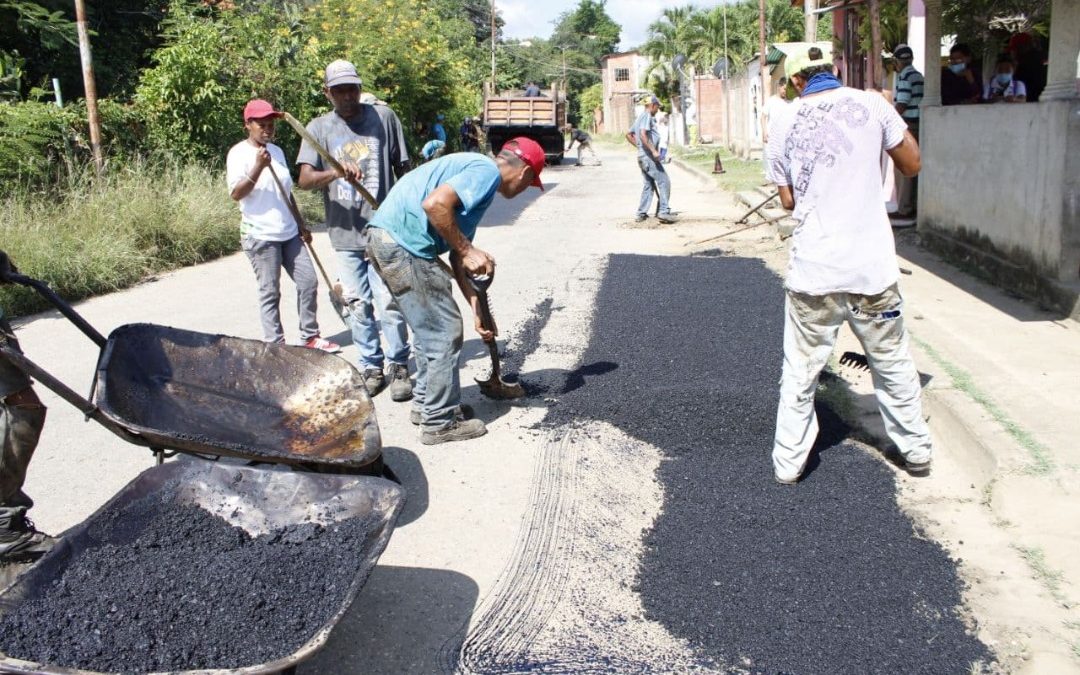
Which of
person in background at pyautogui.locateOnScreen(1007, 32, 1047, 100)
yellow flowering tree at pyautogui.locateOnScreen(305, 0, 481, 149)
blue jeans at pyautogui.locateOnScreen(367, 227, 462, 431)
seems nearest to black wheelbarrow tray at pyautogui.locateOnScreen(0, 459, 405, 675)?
blue jeans at pyautogui.locateOnScreen(367, 227, 462, 431)

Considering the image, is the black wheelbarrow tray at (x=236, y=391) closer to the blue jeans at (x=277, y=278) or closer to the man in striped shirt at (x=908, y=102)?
the blue jeans at (x=277, y=278)

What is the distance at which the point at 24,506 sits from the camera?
11.5 feet

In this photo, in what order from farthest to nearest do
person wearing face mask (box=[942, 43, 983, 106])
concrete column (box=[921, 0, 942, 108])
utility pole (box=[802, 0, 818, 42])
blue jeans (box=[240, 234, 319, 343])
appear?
utility pole (box=[802, 0, 818, 42]) → person wearing face mask (box=[942, 43, 983, 106]) → concrete column (box=[921, 0, 942, 108]) → blue jeans (box=[240, 234, 319, 343])

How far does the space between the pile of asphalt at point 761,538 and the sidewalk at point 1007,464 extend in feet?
0.54

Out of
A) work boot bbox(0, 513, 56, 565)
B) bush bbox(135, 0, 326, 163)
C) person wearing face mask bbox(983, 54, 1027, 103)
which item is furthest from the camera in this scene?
bush bbox(135, 0, 326, 163)

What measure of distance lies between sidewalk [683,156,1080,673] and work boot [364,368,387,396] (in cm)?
275

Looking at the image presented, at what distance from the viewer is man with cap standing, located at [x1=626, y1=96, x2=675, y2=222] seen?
13.2 meters

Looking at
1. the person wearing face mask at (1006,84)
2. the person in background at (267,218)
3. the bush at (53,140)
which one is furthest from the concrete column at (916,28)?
the bush at (53,140)

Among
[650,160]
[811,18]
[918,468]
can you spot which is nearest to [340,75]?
[918,468]

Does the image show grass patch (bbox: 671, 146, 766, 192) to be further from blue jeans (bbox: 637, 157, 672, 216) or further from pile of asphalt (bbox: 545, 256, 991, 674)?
pile of asphalt (bbox: 545, 256, 991, 674)

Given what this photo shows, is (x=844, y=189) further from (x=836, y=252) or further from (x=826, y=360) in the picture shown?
(x=826, y=360)

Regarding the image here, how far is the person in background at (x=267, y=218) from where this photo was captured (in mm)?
5824

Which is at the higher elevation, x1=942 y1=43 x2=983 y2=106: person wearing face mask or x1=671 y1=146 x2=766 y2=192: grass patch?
x1=942 y1=43 x2=983 y2=106: person wearing face mask

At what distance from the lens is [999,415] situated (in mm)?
4594
